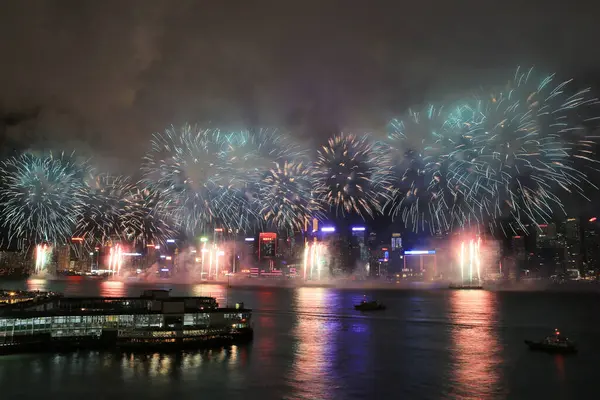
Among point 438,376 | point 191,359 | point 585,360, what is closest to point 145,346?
point 191,359

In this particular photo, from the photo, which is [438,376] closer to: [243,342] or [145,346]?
[243,342]

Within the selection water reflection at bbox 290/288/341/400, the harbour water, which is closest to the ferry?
the harbour water

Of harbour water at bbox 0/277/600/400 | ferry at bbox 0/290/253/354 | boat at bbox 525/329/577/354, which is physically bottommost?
harbour water at bbox 0/277/600/400

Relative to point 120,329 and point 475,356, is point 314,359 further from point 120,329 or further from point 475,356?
point 120,329

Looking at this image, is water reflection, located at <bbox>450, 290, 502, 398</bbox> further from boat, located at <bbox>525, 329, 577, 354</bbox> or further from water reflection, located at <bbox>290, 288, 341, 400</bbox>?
water reflection, located at <bbox>290, 288, 341, 400</bbox>

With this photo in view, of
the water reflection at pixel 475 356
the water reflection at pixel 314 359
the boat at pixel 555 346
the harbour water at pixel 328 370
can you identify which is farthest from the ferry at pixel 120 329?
the boat at pixel 555 346

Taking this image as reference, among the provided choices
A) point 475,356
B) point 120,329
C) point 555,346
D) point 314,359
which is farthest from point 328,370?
point 555,346
